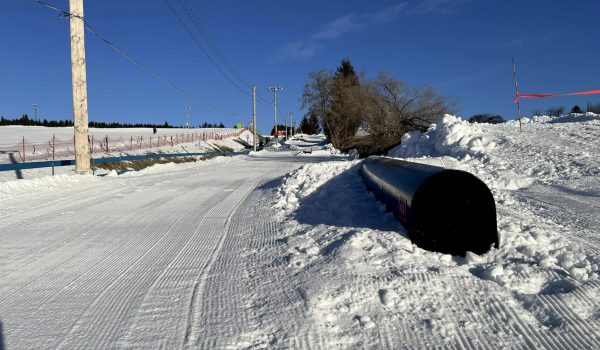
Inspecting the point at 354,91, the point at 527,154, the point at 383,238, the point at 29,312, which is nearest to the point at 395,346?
the point at 383,238

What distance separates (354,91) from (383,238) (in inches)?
1766

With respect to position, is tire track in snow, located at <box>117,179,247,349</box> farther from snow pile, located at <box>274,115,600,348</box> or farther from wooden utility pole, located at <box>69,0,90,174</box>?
wooden utility pole, located at <box>69,0,90,174</box>

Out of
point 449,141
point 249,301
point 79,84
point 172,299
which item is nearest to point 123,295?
point 172,299

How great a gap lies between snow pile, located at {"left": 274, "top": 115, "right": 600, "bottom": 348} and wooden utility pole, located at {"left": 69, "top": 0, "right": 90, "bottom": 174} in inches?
429

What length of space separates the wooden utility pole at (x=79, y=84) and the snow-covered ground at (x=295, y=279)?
7705 millimetres

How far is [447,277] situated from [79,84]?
1609 cm

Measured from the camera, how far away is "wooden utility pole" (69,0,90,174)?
53.0 ft

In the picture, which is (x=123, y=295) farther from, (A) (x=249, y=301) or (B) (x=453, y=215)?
(B) (x=453, y=215)

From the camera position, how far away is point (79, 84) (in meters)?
16.3

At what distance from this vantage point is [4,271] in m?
5.12

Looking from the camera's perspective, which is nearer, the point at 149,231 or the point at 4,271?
the point at 4,271

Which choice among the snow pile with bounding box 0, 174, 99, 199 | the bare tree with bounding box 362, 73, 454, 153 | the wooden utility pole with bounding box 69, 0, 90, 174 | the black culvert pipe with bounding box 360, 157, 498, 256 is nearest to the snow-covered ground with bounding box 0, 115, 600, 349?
the black culvert pipe with bounding box 360, 157, 498, 256

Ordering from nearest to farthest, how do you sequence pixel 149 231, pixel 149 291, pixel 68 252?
pixel 149 291 < pixel 68 252 < pixel 149 231

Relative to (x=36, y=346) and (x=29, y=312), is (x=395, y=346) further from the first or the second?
(x=29, y=312)
